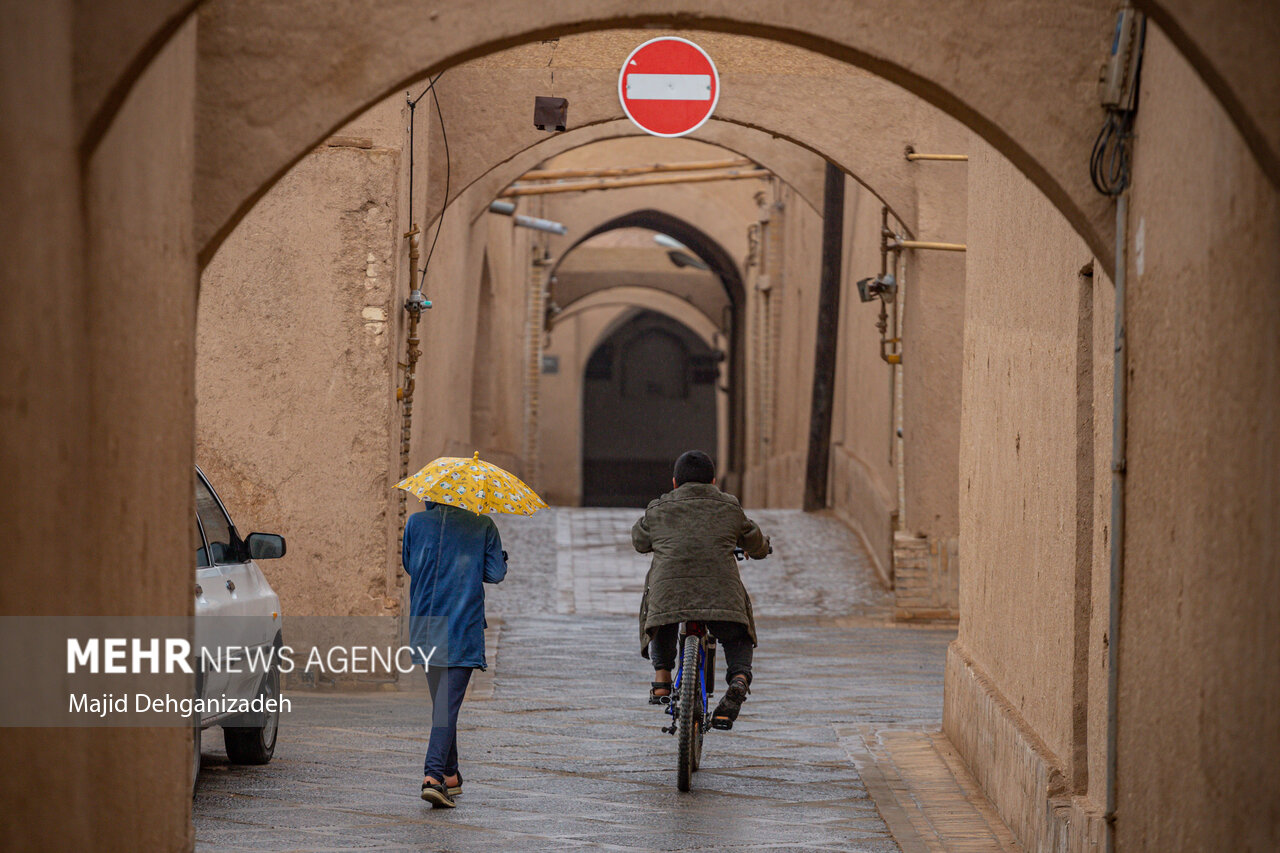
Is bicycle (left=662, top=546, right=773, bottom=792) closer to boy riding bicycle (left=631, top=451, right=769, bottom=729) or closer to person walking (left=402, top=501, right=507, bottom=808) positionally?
boy riding bicycle (left=631, top=451, right=769, bottom=729)

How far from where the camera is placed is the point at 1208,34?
3.52m

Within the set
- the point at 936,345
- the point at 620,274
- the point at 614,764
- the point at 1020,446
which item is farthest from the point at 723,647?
the point at 620,274

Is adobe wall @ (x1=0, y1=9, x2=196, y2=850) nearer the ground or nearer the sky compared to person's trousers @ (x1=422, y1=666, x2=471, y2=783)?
nearer the sky

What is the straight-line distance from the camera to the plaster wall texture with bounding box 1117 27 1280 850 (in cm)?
337

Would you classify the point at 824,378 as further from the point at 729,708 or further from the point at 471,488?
the point at 471,488

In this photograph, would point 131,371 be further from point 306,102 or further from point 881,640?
point 881,640

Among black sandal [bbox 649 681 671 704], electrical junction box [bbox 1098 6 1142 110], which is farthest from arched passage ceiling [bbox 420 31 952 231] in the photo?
electrical junction box [bbox 1098 6 1142 110]

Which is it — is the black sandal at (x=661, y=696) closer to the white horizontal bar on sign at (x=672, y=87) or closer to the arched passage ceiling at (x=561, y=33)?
the arched passage ceiling at (x=561, y=33)

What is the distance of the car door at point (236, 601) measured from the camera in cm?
635

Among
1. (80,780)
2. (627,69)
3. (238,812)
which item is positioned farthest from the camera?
(627,69)

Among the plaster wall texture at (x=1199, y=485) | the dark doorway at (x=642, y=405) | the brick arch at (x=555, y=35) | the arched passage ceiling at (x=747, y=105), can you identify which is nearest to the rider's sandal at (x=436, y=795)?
the brick arch at (x=555, y=35)

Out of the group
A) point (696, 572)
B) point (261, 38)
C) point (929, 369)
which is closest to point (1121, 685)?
point (696, 572)

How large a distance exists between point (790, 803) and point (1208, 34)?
12.2 feet

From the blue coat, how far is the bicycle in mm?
868
